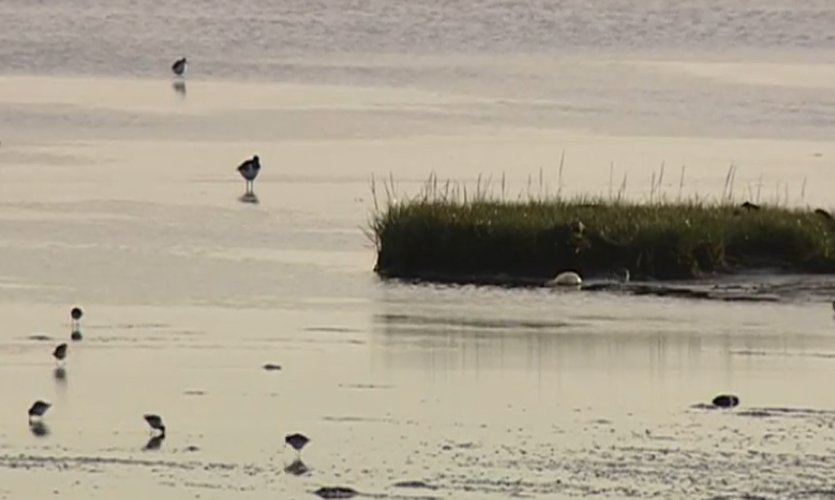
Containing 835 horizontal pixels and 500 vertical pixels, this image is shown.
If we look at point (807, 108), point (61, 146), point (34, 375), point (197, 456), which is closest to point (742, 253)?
point (34, 375)

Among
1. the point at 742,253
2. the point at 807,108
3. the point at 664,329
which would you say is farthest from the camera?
the point at 807,108

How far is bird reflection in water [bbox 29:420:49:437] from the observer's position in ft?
57.3

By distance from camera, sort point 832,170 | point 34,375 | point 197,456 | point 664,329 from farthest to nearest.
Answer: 1. point 832,170
2. point 664,329
3. point 34,375
4. point 197,456

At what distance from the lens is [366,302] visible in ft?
80.0

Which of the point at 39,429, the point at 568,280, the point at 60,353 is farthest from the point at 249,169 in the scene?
the point at 39,429

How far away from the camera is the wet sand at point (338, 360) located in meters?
16.4

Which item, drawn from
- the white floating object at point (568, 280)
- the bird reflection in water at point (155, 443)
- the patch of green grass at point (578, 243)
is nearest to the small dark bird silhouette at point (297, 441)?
the bird reflection in water at point (155, 443)

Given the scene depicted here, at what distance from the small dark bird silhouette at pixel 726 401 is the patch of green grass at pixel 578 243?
6455 millimetres

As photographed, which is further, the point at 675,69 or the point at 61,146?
the point at 675,69

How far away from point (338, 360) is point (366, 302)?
11.6ft

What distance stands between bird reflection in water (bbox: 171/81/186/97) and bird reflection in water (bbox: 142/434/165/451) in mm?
31177

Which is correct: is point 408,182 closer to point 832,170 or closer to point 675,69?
point 832,170

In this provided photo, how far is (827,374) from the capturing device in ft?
67.6

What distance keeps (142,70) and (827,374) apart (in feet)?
110
